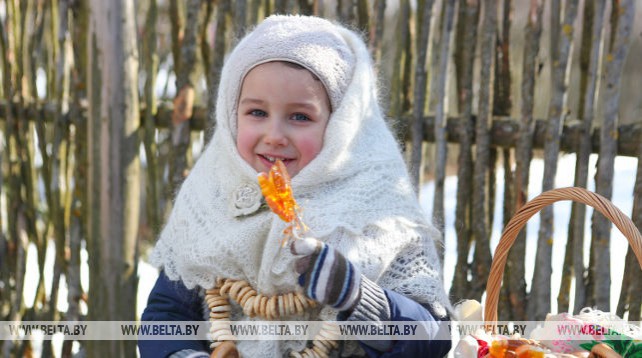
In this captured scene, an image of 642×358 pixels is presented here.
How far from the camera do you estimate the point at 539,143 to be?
7.67ft

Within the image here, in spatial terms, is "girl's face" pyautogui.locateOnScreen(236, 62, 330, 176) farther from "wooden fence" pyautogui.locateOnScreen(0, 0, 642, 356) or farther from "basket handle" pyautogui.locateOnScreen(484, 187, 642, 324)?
"wooden fence" pyautogui.locateOnScreen(0, 0, 642, 356)

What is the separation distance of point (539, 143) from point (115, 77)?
1.53 metres

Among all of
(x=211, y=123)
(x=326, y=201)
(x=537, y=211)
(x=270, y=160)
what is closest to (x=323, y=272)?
(x=326, y=201)

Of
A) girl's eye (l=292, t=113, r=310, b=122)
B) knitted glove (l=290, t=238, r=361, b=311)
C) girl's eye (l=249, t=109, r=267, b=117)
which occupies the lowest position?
knitted glove (l=290, t=238, r=361, b=311)

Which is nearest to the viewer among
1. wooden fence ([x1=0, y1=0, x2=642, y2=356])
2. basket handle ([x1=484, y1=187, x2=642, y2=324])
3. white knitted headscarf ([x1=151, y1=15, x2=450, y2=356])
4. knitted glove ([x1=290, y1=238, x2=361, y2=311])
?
knitted glove ([x1=290, y1=238, x2=361, y2=311])

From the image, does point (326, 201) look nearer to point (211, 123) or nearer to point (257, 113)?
point (257, 113)

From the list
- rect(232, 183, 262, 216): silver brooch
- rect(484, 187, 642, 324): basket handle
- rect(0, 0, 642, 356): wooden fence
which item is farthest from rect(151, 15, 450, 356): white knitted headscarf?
rect(0, 0, 642, 356): wooden fence

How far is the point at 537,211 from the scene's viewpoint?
5.48 feet

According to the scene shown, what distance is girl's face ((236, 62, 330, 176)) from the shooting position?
171cm

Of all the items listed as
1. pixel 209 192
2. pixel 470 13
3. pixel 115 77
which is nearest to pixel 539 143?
pixel 470 13

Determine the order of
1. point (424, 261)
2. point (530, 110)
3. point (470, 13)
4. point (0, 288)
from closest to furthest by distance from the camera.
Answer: point (424, 261) < point (530, 110) < point (470, 13) < point (0, 288)

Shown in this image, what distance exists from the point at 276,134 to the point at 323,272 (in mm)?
411

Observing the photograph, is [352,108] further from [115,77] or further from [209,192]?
[115,77]

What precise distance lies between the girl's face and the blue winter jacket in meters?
0.37
